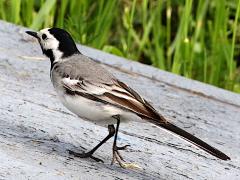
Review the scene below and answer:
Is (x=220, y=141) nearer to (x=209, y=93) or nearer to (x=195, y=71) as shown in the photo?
(x=209, y=93)

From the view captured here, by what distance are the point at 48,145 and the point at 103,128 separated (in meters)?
0.62

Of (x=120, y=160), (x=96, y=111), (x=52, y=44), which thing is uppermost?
(x=52, y=44)

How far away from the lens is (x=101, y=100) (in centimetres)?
371

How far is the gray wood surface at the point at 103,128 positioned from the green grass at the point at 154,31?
0.30 m

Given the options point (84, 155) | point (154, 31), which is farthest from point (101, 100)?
point (154, 31)

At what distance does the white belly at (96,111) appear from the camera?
3.69 meters

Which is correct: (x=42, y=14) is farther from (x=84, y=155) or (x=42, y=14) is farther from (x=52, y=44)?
(x=84, y=155)

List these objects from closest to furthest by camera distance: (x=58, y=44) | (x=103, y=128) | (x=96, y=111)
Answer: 1. (x=96, y=111)
2. (x=58, y=44)
3. (x=103, y=128)

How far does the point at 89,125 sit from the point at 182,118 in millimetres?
648

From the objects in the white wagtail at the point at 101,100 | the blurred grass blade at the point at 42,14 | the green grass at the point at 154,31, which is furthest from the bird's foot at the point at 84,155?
the blurred grass blade at the point at 42,14

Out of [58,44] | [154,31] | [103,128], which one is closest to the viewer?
[58,44]

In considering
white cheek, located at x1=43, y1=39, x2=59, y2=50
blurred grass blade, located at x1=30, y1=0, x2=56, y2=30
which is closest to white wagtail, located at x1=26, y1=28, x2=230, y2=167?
white cheek, located at x1=43, y1=39, x2=59, y2=50

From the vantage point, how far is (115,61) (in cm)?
563

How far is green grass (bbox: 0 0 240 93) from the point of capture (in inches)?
231
